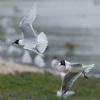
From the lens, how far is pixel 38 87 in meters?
11.2

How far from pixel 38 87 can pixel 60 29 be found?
13.7 metres

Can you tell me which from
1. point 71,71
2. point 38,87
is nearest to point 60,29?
point 38,87

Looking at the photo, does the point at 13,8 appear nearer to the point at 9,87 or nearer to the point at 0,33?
the point at 0,33

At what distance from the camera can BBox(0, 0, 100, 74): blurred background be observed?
1808cm

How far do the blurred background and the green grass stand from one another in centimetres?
149

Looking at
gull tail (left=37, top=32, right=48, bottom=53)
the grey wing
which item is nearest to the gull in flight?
the grey wing

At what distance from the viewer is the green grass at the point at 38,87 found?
9914 millimetres

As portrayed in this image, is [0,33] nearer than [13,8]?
Yes

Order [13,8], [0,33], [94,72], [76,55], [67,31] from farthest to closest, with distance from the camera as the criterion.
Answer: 1. [13,8]
2. [67,31]
3. [0,33]
4. [76,55]
5. [94,72]

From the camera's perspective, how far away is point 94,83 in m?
12.1

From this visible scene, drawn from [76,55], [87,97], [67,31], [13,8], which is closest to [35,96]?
[87,97]

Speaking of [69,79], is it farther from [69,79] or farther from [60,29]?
[60,29]

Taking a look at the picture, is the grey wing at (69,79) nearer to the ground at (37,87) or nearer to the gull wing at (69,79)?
the gull wing at (69,79)

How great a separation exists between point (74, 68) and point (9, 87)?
10.8ft
